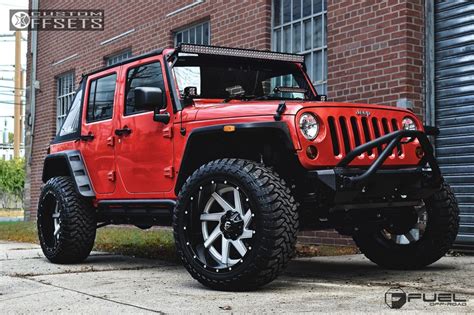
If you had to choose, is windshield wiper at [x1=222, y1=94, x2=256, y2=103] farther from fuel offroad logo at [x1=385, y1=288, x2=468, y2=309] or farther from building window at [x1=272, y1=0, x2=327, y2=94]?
building window at [x1=272, y1=0, x2=327, y2=94]

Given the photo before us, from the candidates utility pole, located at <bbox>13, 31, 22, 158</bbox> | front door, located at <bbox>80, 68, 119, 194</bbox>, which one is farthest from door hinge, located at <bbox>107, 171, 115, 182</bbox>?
utility pole, located at <bbox>13, 31, 22, 158</bbox>

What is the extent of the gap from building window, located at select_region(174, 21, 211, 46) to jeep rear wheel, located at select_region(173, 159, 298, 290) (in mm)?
7149

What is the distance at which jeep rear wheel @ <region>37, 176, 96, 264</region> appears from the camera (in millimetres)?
6992

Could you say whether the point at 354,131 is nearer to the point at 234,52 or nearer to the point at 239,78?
the point at 239,78

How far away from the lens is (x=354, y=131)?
5.31 m

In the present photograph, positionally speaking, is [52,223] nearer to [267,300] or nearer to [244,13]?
[267,300]

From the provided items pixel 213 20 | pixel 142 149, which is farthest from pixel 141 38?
pixel 142 149

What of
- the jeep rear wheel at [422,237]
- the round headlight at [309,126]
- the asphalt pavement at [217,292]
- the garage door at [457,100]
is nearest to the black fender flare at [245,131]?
the round headlight at [309,126]

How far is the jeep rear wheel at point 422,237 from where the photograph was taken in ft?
19.3

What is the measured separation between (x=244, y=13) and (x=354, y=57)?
272cm

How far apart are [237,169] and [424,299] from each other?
1530 millimetres

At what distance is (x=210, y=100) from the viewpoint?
20.3 feet

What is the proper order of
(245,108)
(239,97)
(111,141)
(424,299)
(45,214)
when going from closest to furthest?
(424,299)
(245,108)
(239,97)
(111,141)
(45,214)

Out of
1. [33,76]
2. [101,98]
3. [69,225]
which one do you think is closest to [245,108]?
[101,98]
